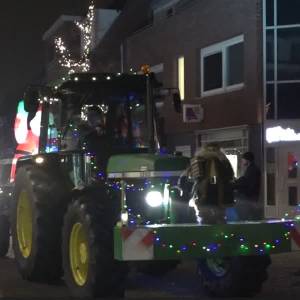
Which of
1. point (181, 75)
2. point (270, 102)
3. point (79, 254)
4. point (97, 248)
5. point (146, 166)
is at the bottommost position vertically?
point (79, 254)

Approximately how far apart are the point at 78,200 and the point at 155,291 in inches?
67.5

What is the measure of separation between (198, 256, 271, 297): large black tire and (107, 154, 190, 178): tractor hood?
1.29m

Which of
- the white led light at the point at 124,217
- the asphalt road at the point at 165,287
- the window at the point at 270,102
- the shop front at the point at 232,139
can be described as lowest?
the asphalt road at the point at 165,287

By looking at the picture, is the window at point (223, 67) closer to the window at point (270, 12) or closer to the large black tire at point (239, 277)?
the window at point (270, 12)

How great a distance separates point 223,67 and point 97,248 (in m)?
14.1

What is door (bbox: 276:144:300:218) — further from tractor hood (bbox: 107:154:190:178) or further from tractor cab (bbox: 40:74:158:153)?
tractor hood (bbox: 107:154:190:178)

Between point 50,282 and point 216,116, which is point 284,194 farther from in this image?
point 50,282

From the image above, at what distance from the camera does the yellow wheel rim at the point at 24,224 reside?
9.91 m

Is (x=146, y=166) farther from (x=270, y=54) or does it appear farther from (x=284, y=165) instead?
(x=270, y=54)

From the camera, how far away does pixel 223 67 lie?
69.7 ft

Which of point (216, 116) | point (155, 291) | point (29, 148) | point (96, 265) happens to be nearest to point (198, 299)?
point (155, 291)

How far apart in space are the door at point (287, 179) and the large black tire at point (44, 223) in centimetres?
1059

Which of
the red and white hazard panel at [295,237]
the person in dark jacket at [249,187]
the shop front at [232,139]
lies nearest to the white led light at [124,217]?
the red and white hazard panel at [295,237]

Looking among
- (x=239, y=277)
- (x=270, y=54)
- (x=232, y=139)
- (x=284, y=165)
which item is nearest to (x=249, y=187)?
(x=239, y=277)
